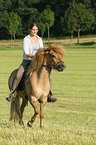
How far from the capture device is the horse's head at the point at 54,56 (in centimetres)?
782

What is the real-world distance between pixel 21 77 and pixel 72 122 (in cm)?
262

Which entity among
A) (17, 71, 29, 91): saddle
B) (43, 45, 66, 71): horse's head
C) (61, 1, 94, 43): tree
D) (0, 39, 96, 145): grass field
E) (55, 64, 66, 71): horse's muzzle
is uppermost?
(61, 1, 94, 43): tree

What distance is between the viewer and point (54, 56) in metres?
7.95

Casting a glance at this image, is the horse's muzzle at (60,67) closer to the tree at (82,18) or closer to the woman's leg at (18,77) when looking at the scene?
the woman's leg at (18,77)

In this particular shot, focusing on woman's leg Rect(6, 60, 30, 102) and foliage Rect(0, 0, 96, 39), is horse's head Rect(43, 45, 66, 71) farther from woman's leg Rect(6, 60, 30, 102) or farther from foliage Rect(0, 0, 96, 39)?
foliage Rect(0, 0, 96, 39)

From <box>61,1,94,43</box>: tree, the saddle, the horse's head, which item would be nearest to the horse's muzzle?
the horse's head

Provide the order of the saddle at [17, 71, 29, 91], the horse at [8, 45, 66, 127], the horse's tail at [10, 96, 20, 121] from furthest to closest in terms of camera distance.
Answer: the horse's tail at [10, 96, 20, 121], the saddle at [17, 71, 29, 91], the horse at [8, 45, 66, 127]

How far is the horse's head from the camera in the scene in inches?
308

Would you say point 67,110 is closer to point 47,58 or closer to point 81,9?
point 47,58

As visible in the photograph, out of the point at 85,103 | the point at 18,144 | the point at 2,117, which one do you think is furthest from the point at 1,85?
the point at 18,144

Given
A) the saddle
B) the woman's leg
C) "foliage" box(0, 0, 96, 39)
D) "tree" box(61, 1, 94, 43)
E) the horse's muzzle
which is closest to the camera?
the horse's muzzle

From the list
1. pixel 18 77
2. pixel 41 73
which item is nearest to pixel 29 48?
pixel 18 77

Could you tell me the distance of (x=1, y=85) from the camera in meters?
21.0

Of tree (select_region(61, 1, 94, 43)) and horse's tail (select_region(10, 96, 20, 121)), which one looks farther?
tree (select_region(61, 1, 94, 43))
